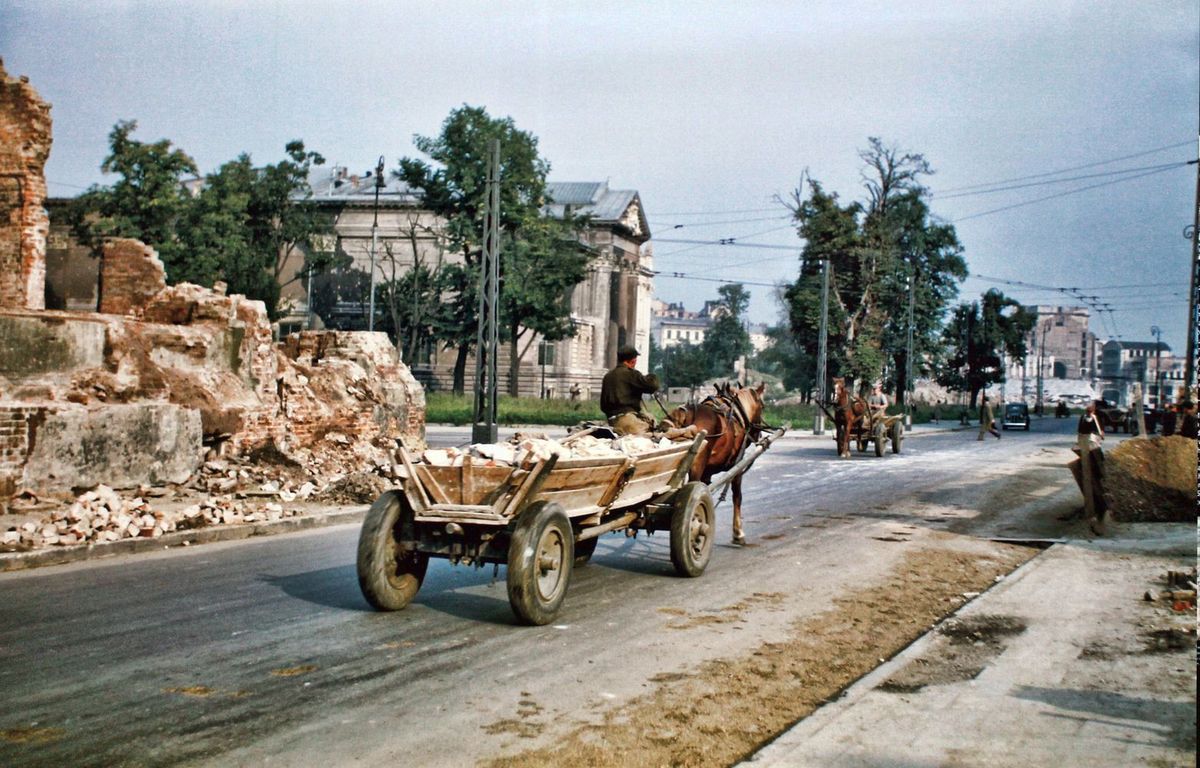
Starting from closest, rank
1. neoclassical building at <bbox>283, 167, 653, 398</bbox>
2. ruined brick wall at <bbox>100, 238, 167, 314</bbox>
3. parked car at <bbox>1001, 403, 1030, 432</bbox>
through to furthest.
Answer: ruined brick wall at <bbox>100, 238, 167, 314</bbox> < parked car at <bbox>1001, 403, 1030, 432</bbox> < neoclassical building at <bbox>283, 167, 653, 398</bbox>

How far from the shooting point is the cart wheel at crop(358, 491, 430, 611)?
754 cm

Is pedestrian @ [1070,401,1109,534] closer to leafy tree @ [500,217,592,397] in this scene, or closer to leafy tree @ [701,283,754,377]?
leafy tree @ [500,217,592,397]

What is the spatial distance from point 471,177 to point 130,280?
136ft

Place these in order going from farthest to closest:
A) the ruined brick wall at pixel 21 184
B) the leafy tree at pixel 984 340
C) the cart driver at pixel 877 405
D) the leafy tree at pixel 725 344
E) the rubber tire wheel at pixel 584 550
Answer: the leafy tree at pixel 725 344, the leafy tree at pixel 984 340, the cart driver at pixel 877 405, the ruined brick wall at pixel 21 184, the rubber tire wheel at pixel 584 550

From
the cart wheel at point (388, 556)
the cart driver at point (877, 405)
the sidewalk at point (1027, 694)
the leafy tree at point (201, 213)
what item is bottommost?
the sidewalk at point (1027, 694)

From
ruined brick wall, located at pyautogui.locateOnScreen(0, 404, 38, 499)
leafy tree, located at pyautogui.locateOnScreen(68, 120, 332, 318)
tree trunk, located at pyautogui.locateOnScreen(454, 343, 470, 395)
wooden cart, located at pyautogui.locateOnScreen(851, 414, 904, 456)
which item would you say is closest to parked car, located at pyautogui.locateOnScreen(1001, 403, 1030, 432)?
tree trunk, located at pyautogui.locateOnScreen(454, 343, 470, 395)

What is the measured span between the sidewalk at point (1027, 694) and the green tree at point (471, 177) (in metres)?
51.0

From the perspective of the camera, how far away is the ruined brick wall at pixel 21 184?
69.4 feet

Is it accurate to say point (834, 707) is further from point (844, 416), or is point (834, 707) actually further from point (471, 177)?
point (471, 177)

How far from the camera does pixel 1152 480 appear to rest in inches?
569

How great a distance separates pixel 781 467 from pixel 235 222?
38589 millimetres

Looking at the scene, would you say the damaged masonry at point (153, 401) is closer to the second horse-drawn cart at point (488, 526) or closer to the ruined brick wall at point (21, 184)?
the ruined brick wall at point (21, 184)

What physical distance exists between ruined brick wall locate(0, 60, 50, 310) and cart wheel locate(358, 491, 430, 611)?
16.9 meters

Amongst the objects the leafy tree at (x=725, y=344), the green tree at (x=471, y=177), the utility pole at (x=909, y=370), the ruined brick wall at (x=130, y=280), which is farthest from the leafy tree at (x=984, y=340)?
the ruined brick wall at (x=130, y=280)
